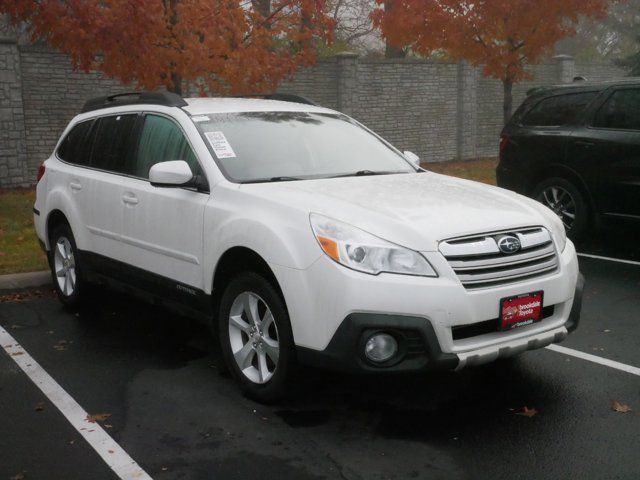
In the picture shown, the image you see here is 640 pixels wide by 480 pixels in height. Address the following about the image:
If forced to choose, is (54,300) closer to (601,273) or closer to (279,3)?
(601,273)

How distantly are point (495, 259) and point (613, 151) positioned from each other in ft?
15.5

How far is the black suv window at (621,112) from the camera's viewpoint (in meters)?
8.48

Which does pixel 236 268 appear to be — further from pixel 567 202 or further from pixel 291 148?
pixel 567 202

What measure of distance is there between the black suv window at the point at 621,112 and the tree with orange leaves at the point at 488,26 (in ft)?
20.1

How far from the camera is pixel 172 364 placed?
550 cm

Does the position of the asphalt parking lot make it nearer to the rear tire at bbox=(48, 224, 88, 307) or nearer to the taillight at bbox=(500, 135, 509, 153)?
the rear tire at bbox=(48, 224, 88, 307)

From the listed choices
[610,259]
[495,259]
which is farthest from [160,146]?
[610,259]

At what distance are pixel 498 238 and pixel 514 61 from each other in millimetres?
11779

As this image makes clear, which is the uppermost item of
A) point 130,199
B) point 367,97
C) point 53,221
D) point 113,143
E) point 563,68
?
point 563,68

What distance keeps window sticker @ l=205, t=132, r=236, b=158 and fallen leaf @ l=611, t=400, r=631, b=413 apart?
270cm

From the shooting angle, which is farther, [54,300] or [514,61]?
[514,61]

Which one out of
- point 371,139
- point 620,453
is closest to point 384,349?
point 620,453

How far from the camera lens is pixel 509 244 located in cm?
446

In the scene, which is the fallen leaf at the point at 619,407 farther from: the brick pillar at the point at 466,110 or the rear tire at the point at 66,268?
the brick pillar at the point at 466,110
